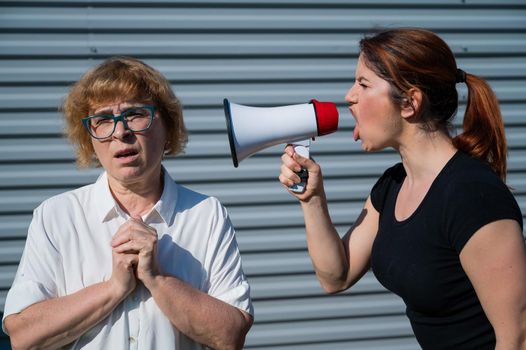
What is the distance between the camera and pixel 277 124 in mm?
2508

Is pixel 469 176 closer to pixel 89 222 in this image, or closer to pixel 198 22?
pixel 89 222

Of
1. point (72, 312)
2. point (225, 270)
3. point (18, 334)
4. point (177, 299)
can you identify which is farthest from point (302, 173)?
point (18, 334)

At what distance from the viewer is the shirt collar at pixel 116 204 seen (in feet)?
7.79

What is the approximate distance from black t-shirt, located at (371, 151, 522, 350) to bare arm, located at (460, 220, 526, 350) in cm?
4

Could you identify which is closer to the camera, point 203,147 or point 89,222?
point 89,222

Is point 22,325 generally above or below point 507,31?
below

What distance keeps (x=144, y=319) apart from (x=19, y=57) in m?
2.72

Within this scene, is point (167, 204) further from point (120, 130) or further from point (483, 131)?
point (483, 131)

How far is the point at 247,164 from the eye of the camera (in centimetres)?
462

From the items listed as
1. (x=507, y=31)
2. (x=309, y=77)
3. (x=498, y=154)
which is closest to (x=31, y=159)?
(x=309, y=77)

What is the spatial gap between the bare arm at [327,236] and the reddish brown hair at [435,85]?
47 centimetres

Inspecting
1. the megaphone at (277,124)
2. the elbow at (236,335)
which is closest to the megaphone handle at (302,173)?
the megaphone at (277,124)

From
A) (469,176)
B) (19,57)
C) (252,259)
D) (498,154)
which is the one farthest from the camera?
(252,259)

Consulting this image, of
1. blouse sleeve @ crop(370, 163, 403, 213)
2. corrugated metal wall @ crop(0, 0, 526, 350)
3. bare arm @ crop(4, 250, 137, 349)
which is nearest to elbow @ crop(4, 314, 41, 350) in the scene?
bare arm @ crop(4, 250, 137, 349)
